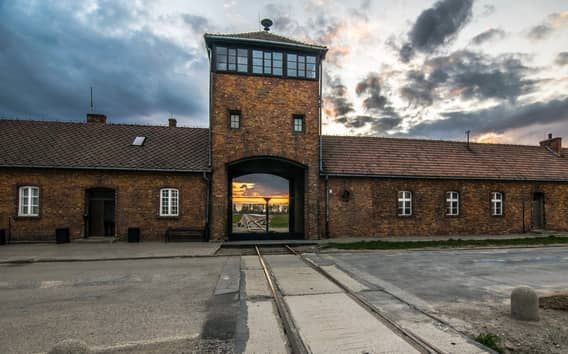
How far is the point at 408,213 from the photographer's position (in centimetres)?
1823

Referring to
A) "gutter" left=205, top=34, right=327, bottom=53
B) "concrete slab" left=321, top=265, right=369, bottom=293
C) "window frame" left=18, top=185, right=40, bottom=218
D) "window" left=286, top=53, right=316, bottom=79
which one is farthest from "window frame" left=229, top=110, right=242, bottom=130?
"window frame" left=18, top=185, right=40, bottom=218

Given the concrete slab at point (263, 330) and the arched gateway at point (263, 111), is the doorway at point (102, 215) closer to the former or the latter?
the arched gateway at point (263, 111)

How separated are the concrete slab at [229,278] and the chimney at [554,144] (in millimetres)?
27752


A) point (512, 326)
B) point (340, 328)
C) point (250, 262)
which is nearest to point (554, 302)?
point (512, 326)

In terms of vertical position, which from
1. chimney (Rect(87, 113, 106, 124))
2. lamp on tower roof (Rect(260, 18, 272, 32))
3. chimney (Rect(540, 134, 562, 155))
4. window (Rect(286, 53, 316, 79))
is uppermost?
lamp on tower roof (Rect(260, 18, 272, 32))

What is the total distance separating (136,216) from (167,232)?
190 centimetres

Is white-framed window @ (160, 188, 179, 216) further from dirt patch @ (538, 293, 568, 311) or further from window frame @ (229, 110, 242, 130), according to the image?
dirt patch @ (538, 293, 568, 311)

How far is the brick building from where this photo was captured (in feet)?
50.8

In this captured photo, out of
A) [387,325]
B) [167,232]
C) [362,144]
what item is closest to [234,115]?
[167,232]

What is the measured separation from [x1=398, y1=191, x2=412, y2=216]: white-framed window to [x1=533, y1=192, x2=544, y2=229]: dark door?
9.79m

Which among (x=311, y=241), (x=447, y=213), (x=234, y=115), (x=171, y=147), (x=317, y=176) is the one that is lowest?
(x=311, y=241)

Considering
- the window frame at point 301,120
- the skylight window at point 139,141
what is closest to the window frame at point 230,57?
the window frame at point 301,120

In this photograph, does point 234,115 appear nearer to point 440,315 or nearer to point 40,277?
point 40,277

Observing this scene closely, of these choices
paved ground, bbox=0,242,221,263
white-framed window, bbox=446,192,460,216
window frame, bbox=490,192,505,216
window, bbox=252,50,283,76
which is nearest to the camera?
paved ground, bbox=0,242,221,263
